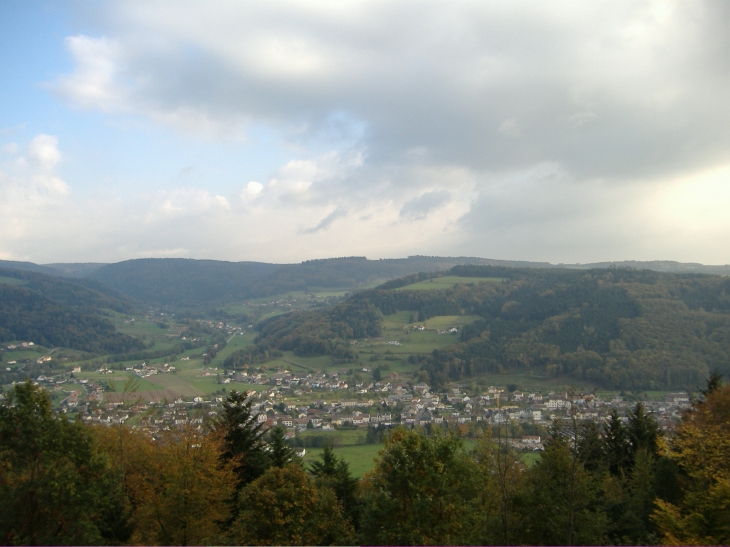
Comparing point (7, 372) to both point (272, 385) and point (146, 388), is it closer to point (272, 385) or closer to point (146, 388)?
point (146, 388)

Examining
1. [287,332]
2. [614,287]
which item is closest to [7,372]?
[287,332]

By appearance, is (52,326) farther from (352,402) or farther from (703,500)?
(703,500)

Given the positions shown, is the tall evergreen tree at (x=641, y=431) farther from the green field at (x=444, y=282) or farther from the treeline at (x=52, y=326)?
the treeline at (x=52, y=326)

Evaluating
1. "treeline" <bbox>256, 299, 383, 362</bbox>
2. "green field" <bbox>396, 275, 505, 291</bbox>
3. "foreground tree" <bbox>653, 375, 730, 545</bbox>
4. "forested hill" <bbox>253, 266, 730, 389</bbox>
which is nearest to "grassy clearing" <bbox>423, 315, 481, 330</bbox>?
"forested hill" <bbox>253, 266, 730, 389</bbox>

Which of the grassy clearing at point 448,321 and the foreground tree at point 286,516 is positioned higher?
the foreground tree at point 286,516

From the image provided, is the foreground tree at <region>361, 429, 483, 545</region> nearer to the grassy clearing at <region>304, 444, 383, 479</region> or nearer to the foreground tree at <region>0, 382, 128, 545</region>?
the foreground tree at <region>0, 382, 128, 545</region>

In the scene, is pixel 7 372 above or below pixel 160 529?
below

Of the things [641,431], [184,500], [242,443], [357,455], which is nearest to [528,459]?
[641,431]

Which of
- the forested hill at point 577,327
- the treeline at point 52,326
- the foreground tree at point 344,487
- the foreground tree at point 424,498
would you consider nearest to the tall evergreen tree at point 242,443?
the foreground tree at point 344,487
